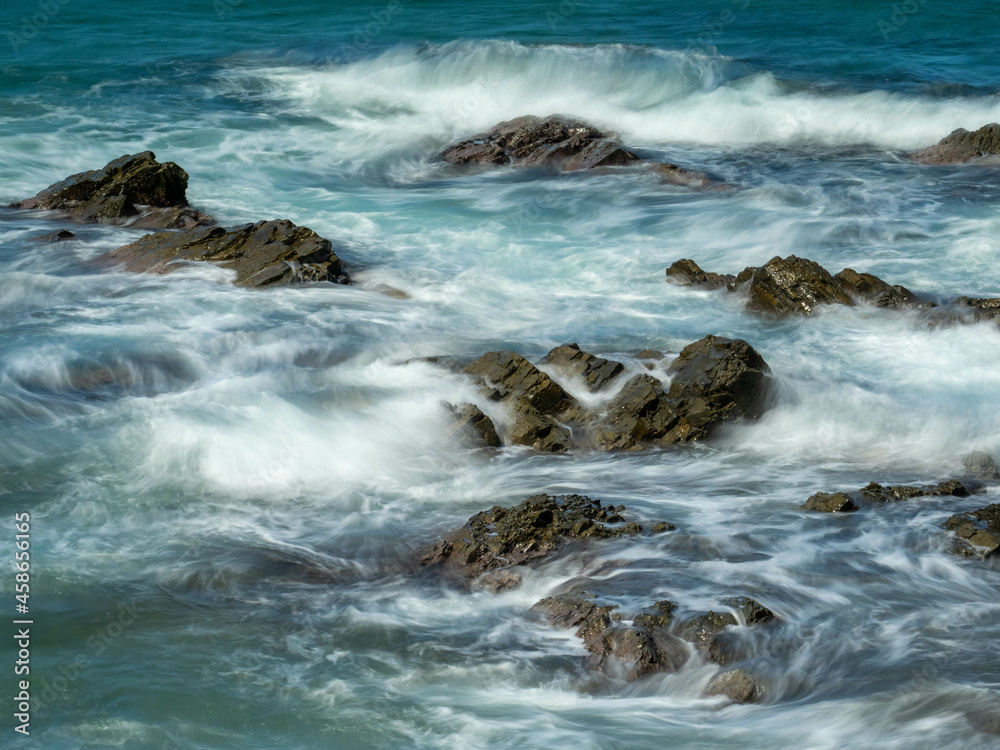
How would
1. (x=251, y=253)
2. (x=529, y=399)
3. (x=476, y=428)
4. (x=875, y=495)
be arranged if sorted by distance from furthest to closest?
(x=251, y=253) < (x=529, y=399) < (x=476, y=428) < (x=875, y=495)

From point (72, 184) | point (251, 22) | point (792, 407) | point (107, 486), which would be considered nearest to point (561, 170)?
point (72, 184)

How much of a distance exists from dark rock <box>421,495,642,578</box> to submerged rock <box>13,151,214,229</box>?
7.89 m

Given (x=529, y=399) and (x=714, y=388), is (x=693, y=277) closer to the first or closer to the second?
(x=714, y=388)

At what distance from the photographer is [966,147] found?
56.3 feet

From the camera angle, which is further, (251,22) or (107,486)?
(251,22)

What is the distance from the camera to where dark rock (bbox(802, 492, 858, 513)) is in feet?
25.2

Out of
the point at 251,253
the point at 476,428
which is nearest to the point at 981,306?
the point at 476,428

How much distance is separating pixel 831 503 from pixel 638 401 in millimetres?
1863

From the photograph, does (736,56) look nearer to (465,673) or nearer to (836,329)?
(836,329)

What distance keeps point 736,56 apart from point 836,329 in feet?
Result: 47.2

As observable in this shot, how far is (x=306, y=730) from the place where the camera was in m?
5.73

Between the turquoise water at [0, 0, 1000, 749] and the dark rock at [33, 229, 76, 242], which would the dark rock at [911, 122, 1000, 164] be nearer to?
the turquoise water at [0, 0, 1000, 749]

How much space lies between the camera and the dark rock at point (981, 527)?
7137 millimetres

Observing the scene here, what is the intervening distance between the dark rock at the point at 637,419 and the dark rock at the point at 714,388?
0.08 meters
